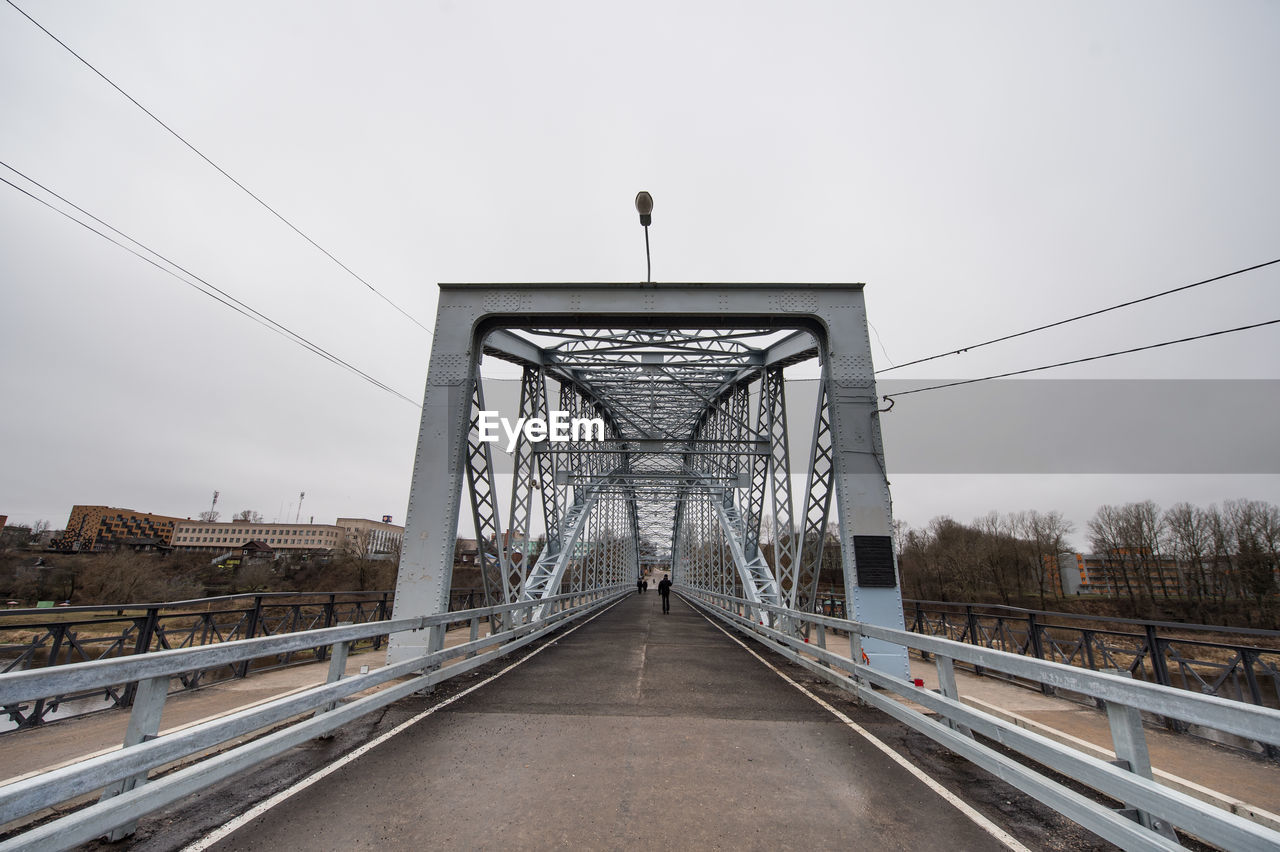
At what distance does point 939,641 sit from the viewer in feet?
17.5

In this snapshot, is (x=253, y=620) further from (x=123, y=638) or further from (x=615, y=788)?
(x=615, y=788)

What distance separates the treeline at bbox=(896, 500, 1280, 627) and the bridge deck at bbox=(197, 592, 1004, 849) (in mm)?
52206

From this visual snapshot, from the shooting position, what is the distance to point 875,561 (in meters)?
8.91

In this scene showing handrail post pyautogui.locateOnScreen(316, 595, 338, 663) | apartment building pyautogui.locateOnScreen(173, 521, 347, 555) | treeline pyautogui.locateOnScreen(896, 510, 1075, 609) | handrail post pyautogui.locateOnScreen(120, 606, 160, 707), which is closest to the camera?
handrail post pyautogui.locateOnScreen(120, 606, 160, 707)

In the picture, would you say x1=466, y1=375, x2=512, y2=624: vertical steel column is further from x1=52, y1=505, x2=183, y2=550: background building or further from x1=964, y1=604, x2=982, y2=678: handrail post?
x1=52, y1=505, x2=183, y2=550: background building

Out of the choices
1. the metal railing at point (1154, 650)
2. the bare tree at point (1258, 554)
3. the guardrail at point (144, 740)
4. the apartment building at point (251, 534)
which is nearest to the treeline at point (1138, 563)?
the bare tree at point (1258, 554)

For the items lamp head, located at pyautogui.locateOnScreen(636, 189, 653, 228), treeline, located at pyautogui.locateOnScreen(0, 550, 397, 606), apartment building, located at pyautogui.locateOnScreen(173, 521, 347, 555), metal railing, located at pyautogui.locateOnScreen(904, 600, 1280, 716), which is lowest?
treeline, located at pyautogui.locateOnScreen(0, 550, 397, 606)

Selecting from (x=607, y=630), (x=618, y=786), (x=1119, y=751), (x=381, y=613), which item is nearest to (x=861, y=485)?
(x=1119, y=751)

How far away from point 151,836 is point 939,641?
6518 millimetres

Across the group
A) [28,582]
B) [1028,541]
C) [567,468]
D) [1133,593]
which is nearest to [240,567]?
[28,582]

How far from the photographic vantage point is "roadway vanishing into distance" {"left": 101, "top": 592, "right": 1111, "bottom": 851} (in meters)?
3.53

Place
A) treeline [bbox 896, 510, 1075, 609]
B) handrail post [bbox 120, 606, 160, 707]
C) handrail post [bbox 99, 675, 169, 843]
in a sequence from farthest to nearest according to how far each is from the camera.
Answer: treeline [bbox 896, 510, 1075, 609] → handrail post [bbox 120, 606, 160, 707] → handrail post [bbox 99, 675, 169, 843]

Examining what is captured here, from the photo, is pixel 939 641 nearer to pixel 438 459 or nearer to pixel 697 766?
pixel 697 766

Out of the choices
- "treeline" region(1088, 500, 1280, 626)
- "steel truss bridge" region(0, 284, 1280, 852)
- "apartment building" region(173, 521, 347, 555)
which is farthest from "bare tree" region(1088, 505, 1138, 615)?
"apartment building" region(173, 521, 347, 555)
